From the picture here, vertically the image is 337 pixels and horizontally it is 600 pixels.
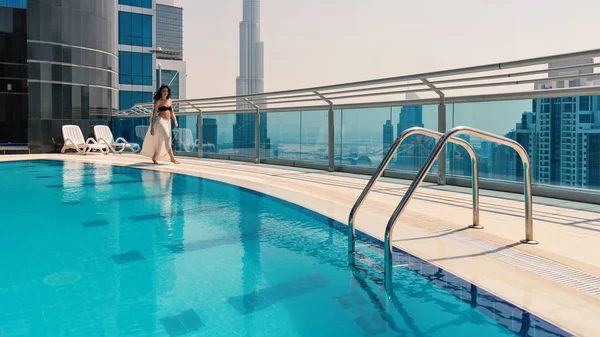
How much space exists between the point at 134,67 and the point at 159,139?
2913 centimetres

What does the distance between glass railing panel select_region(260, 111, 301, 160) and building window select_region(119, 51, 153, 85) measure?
29.6m

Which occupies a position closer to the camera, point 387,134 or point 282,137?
point 387,134

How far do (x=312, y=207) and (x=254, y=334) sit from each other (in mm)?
3417

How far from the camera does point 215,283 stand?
3295mm

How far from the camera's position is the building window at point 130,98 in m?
38.8

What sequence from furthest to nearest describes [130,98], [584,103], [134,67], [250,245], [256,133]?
[130,98]
[134,67]
[256,133]
[584,103]
[250,245]

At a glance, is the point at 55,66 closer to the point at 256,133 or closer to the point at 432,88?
the point at 256,133

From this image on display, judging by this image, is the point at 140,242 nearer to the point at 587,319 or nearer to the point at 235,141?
the point at 587,319

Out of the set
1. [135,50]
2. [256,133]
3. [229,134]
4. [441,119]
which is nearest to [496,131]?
[441,119]

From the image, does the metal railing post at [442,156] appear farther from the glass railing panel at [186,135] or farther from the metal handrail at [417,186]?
the glass railing panel at [186,135]

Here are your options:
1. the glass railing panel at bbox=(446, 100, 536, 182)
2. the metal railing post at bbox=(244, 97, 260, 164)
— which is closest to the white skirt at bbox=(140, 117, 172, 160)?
the metal railing post at bbox=(244, 97, 260, 164)

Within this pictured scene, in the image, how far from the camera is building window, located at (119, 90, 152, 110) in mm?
38750

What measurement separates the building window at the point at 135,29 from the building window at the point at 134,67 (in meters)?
0.88

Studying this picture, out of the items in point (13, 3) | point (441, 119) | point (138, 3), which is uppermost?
point (138, 3)
